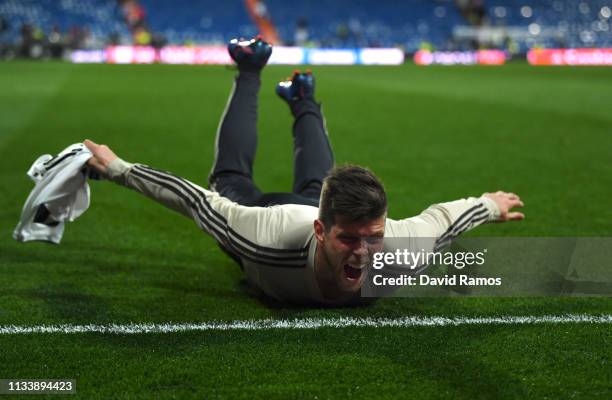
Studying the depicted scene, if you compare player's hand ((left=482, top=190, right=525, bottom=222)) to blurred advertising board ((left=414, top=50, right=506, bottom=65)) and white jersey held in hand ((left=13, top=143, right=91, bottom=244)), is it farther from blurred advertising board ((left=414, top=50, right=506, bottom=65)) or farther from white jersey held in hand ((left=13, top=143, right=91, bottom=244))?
blurred advertising board ((left=414, top=50, right=506, bottom=65))

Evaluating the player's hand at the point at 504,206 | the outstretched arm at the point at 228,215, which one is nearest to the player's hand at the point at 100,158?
the outstretched arm at the point at 228,215

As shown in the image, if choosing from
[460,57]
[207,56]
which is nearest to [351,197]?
[207,56]

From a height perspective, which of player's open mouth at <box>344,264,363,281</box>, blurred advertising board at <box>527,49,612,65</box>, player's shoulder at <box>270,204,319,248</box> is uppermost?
player's shoulder at <box>270,204,319,248</box>

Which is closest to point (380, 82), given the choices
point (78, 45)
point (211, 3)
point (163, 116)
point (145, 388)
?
point (163, 116)

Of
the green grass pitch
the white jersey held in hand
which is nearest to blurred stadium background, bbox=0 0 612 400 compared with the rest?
the green grass pitch

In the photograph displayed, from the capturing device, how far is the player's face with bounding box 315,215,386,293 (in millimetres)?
3604

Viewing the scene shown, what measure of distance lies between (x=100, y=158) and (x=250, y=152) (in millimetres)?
1122

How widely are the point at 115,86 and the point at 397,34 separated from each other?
29708 mm

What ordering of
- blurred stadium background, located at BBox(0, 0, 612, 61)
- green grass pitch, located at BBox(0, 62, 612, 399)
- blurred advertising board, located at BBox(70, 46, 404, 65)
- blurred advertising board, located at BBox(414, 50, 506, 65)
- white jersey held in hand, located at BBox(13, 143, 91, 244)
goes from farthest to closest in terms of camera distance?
blurred stadium background, located at BBox(0, 0, 612, 61) → blurred advertising board, located at BBox(414, 50, 506, 65) → blurred advertising board, located at BBox(70, 46, 404, 65) → white jersey held in hand, located at BBox(13, 143, 91, 244) → green grass pitch, located at BBox(0, 62, 612, 399)

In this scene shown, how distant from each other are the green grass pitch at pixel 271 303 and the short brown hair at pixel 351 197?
575mm

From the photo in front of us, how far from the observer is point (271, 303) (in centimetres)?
447

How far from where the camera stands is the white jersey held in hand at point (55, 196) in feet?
15.1

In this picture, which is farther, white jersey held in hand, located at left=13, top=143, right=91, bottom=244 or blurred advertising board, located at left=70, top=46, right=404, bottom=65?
blurred advertising board, located at left=70, top=46, right=404, bottom=65

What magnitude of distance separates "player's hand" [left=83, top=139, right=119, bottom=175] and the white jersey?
0.06 metres
